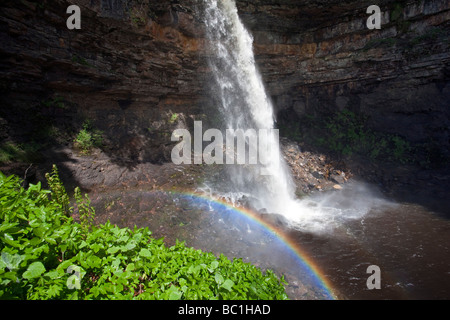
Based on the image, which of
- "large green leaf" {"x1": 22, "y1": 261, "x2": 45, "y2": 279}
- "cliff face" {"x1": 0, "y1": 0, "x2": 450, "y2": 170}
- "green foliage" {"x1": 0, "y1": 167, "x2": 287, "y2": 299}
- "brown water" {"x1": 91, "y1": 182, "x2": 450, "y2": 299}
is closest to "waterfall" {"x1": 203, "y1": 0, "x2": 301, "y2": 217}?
"cliff face" {"x1": 0, "y1": 0, "x2": 450, "y2": 170}

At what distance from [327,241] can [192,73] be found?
1014 centimetres

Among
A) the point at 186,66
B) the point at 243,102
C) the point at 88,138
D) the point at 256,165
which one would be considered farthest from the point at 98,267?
the point at 243,102

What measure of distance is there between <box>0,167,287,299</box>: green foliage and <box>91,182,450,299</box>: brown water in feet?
11.3

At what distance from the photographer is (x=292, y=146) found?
13.6m

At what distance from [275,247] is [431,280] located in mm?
3419

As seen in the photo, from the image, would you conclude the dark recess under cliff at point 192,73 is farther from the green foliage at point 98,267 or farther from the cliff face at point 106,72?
the green foliage at point 98,267

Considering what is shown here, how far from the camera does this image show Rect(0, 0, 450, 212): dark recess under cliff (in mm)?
7469

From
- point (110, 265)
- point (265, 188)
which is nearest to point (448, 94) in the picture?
point (265, 188)

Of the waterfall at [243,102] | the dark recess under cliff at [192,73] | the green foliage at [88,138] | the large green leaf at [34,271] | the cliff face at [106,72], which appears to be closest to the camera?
the large green leaf at [34,271]

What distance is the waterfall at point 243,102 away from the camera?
9.73m

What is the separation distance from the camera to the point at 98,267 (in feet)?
6.34

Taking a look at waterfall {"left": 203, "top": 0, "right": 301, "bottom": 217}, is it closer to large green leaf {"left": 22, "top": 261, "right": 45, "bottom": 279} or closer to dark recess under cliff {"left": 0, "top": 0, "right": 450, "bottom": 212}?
dark recess under cliff {"left": 0, "top": 0, "right": 450, "bottom": 212}

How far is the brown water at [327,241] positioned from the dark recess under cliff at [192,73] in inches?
99.9

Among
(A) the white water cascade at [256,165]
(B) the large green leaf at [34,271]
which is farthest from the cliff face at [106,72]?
(B) the large green leaf at [34,271]
